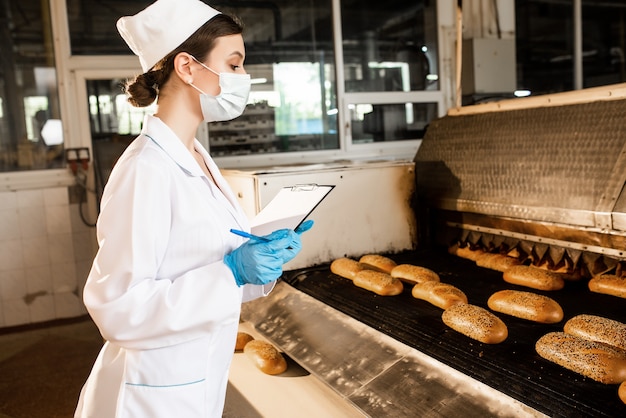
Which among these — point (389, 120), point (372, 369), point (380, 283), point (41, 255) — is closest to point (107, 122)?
point (41, 255)

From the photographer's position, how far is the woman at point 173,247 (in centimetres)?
110

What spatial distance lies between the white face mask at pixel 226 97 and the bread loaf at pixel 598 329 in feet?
3.86

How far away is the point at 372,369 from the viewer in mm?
1674

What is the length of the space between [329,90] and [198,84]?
342 centimetres

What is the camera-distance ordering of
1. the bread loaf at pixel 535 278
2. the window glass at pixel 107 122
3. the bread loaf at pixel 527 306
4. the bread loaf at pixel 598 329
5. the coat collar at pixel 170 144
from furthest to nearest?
the window glass at pixel 107 122 → the bread loaf at pixel 535 278 → the bread loaf at pixel 527 306 → the bread loaf at pixel 598 329 → the coat collar at pixel 170 144

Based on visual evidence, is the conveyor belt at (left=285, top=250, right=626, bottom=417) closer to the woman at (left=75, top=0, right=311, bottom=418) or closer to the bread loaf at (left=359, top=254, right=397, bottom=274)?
the bread loaf at (left=359, top=254, right=397, bottom=274)

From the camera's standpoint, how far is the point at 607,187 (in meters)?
Result: 1.85

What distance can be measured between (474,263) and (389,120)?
2566mm

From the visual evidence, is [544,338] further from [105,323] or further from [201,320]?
[105,323]

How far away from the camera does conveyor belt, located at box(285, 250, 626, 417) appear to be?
1300mm

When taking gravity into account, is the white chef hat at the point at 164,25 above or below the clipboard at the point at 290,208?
above

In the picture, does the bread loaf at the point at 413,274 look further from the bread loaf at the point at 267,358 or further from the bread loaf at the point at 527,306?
the bread loaf at the point at 267,358

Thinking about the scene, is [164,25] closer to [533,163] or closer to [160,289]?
[160,289]

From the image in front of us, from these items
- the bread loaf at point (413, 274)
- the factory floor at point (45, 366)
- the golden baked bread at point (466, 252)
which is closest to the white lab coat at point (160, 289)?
A: the bread loaf at point (413, 274)
